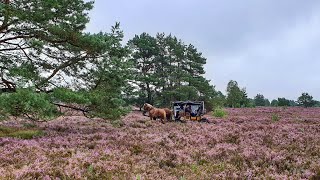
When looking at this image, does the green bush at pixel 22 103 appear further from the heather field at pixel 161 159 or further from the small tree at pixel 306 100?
the small tree at pixel 306 100

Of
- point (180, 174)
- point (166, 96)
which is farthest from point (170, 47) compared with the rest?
point (180, 174)

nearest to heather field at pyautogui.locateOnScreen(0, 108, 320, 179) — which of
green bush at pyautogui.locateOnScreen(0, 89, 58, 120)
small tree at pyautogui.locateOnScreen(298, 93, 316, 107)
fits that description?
green bush at pyautogui.locateOnScreen(0, 89, 58, 120)

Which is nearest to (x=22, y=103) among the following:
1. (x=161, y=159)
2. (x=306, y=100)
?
(x=161, y=159)

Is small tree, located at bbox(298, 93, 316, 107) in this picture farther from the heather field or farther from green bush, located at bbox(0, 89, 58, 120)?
green bush, located at bbox(0, 89, 58, 120)

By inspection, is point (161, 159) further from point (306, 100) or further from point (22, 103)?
point (306, 100)

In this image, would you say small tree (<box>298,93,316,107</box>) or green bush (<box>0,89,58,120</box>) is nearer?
green bush (<box>0,89,58,120</box>)

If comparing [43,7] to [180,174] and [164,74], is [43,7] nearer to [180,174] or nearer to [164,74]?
[180,174]

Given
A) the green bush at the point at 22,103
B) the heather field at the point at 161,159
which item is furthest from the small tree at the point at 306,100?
the green bush at the point at 22,103

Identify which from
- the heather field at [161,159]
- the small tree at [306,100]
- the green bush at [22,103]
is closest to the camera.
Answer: the heather field at [161,159]

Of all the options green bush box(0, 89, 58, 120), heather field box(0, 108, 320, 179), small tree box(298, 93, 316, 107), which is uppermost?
small tree box(298, 93, 316, 107)

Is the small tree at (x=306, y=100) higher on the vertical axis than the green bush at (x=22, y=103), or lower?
higher

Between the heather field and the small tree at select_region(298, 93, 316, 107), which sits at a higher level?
the small tree at select_region(298, 93, 316, 107)

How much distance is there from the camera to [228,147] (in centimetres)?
1280

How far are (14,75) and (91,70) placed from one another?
4438 millimetres
